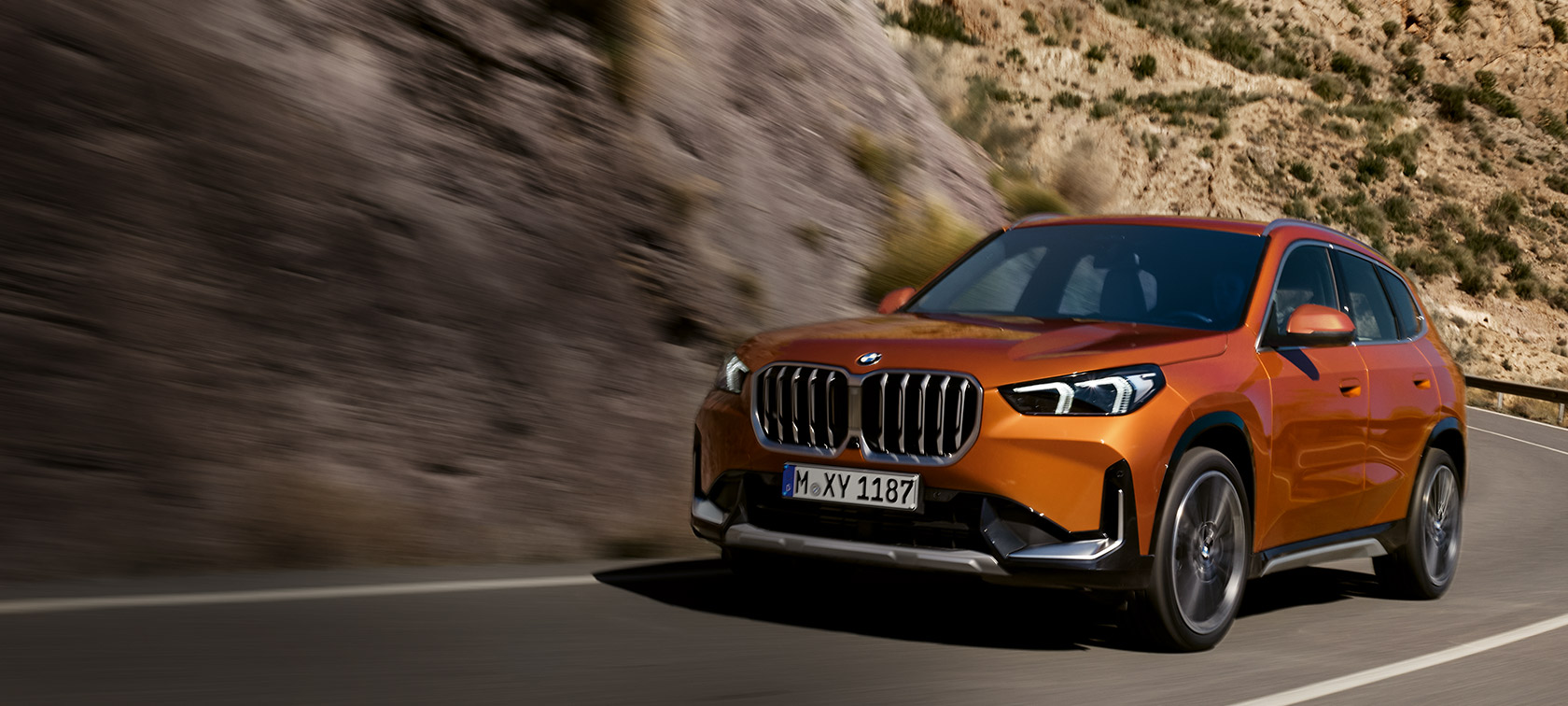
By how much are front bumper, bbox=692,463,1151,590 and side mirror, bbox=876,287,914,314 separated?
1748mm

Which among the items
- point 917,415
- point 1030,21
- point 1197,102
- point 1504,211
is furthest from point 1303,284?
point 1504,211

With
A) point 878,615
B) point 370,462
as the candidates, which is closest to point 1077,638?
point 878,615

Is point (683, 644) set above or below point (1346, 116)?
below

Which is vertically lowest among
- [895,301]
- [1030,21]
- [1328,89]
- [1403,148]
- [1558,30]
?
[895,301]

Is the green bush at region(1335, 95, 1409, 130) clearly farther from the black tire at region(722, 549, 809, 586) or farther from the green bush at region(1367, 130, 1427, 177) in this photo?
the black tire at region(722, 549, 809, 586)

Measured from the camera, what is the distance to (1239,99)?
6000 cm

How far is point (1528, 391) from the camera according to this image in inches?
1283

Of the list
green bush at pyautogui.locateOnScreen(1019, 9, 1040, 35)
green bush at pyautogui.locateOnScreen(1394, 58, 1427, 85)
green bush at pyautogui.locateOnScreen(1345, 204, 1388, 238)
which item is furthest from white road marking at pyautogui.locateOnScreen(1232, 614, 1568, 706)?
green bush at pyautogui.locateOnScreen(1394, 58, 1427, 85)

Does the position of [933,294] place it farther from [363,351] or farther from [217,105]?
[217,105]

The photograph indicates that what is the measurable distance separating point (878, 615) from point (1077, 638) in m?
0.85

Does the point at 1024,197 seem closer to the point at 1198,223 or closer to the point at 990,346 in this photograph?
Result: the point at 1198,223

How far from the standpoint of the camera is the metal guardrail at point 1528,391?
3094 cm

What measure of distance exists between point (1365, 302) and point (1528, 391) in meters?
26.6

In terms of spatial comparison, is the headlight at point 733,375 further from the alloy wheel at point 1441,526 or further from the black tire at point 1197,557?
the alloy wheel at point 1441,526
